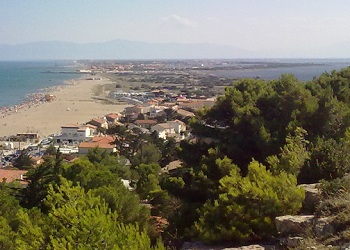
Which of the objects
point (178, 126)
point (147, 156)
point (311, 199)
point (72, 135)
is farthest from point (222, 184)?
point (178, 126)

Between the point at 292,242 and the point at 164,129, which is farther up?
the point at 292,242

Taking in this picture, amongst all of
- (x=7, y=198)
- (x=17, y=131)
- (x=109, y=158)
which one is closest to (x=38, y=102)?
(x=17, y=131)

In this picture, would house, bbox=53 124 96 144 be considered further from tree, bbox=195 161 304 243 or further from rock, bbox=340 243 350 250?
rock, bbox=340 243 350 250

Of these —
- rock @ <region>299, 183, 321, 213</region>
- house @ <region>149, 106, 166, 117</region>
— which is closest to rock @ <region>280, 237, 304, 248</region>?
rock @ <region>299, 183, 321, 213</region>

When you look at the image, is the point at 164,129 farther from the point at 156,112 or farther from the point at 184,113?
the point at 156,112

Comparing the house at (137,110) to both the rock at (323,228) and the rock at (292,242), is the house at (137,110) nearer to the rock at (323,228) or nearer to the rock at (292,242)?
the rock at (292,242)

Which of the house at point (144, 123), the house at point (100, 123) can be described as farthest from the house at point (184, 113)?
the house at point (100, 123)

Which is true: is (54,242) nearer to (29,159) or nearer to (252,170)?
(252,170)
